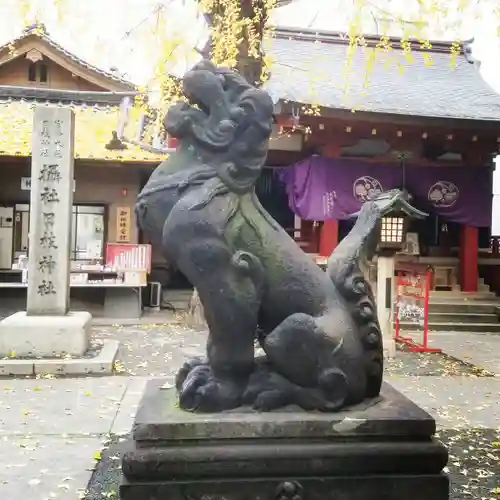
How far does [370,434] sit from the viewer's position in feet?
8.61

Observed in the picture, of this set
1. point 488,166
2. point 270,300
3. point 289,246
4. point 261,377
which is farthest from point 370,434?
point 488,166

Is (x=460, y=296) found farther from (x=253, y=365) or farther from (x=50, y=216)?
(x=253, y=365)

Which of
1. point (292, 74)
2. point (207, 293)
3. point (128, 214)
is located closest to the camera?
point (207, 293)

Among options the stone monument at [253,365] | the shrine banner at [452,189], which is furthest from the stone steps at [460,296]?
the stone monument at [253,365]

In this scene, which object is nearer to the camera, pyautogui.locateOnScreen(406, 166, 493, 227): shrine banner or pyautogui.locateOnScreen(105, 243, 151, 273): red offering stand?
pyautogui.locateOnScreen(105, 243, 151, 273): red offering stand

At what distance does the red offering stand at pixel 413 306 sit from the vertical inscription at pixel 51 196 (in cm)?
572

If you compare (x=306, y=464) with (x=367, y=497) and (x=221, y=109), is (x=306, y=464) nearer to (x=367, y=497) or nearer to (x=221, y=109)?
(x=367, y=497)

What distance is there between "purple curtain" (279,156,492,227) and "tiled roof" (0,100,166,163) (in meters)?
3.38

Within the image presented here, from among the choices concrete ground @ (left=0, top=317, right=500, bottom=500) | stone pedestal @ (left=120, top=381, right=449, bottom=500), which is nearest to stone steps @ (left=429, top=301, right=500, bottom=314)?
concrete ground @ (left=0, top=317, right=500, bottom=500)

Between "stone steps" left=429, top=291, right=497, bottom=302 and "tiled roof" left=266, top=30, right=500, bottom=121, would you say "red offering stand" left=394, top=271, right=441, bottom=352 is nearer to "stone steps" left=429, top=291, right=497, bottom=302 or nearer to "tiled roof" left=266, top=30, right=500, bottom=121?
"stone steps" left=429, top=291, right=497, bottom=302

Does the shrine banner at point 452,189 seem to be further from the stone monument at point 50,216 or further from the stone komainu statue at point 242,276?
the stone komainu statue at point 242,276

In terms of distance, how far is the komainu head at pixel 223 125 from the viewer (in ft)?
9.25

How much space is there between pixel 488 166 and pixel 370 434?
42.2 ft

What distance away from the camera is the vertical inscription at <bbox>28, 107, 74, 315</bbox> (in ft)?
27.0
